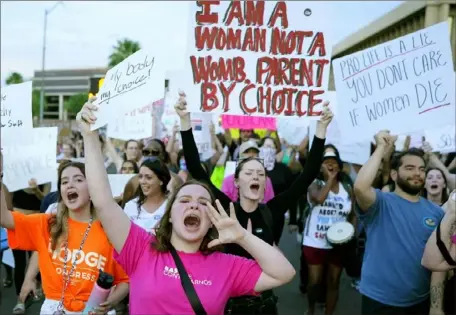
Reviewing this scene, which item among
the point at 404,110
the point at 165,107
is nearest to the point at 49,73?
the point at 165,107

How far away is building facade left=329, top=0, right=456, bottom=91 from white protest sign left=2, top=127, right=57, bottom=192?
27288 millimetres

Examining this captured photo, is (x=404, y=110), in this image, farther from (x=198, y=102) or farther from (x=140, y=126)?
(x=140, y=126)

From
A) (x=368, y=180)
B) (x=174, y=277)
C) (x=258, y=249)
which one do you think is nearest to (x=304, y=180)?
(x=368, y=180)

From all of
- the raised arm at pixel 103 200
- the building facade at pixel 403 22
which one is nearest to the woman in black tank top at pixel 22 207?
the raised arm at pixel 103 200

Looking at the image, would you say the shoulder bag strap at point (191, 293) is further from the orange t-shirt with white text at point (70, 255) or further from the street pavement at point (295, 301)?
the street pavement at point (295, 301)

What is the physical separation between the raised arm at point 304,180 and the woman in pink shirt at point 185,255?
1393 millimetres

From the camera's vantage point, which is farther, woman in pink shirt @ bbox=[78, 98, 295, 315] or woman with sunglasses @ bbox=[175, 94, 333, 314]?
woman with sunglasses @ bbox=[175, 94, 333, 314]

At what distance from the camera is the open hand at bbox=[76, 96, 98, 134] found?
274 centimetres

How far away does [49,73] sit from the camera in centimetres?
12662

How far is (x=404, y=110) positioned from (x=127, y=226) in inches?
100

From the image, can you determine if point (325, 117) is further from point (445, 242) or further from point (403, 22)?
point (403, 22)

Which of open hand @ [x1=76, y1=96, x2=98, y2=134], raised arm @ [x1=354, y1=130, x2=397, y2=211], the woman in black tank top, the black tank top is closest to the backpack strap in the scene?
raised arm @ [x1=354, y1=130, x2=397, y2=211]

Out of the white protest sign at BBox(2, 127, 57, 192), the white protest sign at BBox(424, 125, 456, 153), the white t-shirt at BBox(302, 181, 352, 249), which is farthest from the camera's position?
the white protest sign at BBox(424, 125, 456, 153)

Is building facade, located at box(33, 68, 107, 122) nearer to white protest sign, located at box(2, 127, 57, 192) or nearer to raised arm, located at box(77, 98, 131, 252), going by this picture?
white protest sign, located at box(2, 127, 57, 192)
